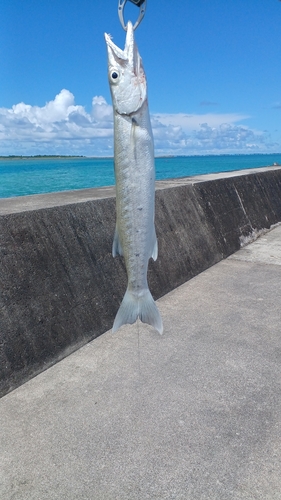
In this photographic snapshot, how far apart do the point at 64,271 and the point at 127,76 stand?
Result: 3.02 metres

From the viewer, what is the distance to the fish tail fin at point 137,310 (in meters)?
2.43

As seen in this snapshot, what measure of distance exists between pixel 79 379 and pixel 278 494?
190 cm

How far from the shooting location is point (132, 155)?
204cm

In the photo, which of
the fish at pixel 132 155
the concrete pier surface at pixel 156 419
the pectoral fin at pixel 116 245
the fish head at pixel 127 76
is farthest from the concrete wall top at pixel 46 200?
the fish head at pixel 127 76

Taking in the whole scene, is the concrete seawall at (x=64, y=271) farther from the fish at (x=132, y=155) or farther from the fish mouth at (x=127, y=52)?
the fish mouth at (x=127, y=52)

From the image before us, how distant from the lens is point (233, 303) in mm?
5891

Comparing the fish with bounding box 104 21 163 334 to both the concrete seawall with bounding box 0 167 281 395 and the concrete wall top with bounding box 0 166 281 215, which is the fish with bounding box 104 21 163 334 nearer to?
the concrete seawall with bounding box 0 167 281 395

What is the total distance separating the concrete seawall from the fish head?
8.23ft

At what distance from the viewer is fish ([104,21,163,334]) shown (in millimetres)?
1973

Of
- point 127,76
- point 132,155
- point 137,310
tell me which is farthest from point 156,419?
point 127,76

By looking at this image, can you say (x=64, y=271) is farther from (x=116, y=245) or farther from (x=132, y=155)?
(x=132, y=155)

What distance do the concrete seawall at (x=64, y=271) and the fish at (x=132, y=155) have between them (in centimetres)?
208

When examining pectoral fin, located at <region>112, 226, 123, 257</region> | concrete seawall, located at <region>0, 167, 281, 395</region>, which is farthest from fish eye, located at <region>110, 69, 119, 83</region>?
concrete seawall, located at <region>0, 167, 281, 395</region>

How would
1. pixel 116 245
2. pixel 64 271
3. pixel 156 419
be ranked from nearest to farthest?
pixel 116 245 < pixel 156 419 < pixel 64 271
